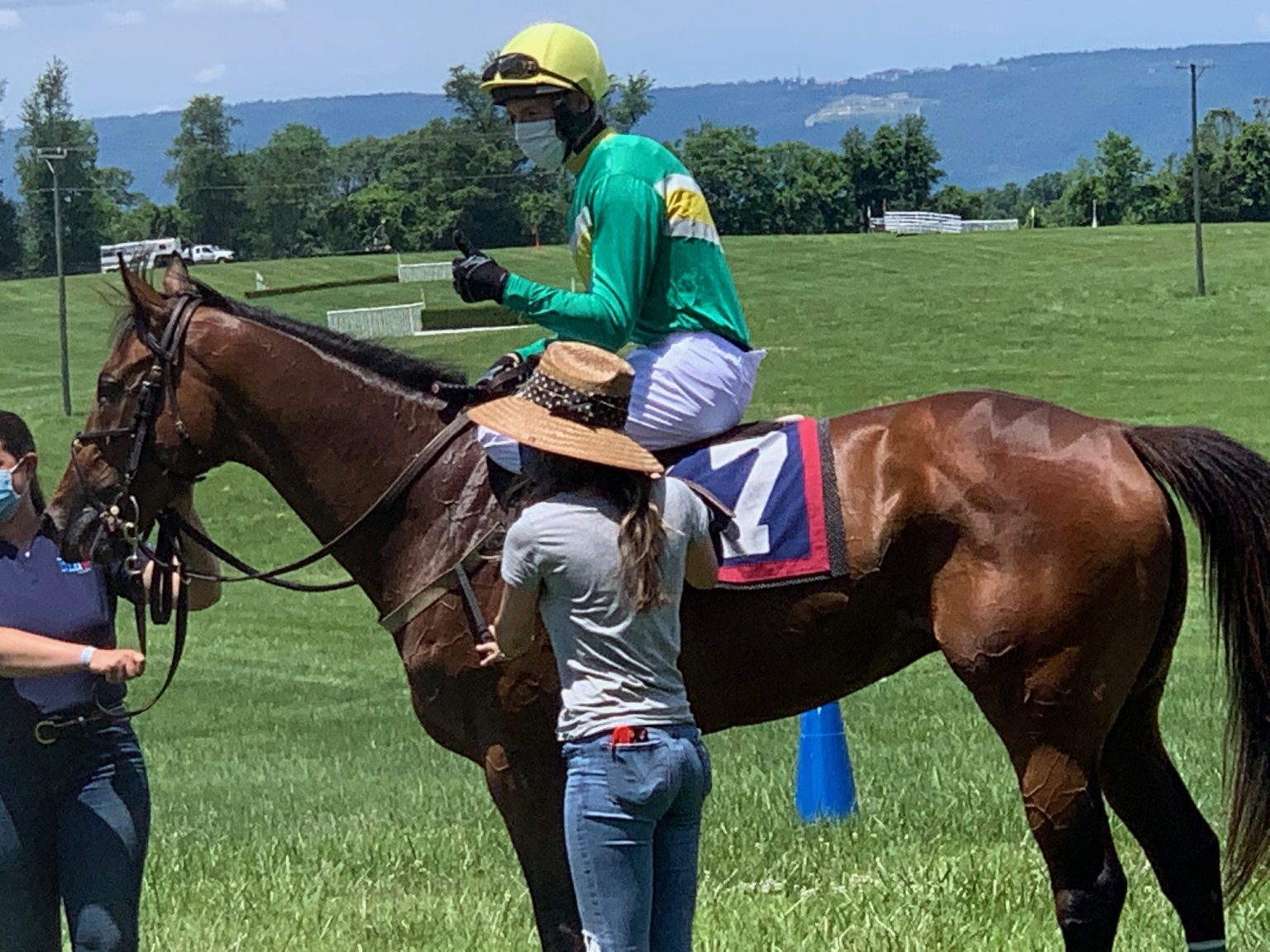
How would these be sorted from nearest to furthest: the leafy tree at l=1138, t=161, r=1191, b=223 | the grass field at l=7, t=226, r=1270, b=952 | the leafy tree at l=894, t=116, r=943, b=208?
the grass field at l=7, t=226, r=1270, b=952 → the leafy tree at l=1138, t=161, r=1191, b=223 → the leafy tree at l=894, t=116, r=943, b=208

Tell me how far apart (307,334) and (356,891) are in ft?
8.08

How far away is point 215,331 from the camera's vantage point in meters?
5.12

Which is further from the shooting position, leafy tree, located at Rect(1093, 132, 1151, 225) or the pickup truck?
leafy tree, located at Rect(1093, 132, 1151, 225)

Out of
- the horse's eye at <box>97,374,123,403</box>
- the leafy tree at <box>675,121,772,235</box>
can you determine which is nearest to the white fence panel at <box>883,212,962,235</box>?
the leafy tree at <box>675,121,772,235</box>

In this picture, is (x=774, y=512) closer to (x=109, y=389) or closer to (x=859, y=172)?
(x=109, y=389)

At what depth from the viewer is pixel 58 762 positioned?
459 centimetres

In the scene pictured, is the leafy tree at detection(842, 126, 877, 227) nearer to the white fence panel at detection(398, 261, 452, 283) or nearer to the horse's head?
the white fence panel at detection(398, 261, 452, 283)

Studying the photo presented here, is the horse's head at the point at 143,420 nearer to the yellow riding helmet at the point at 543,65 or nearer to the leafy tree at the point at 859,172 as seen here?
the yellow riding helmet at the point at 543,65

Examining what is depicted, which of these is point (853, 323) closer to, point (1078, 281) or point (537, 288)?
point (1078, 281)

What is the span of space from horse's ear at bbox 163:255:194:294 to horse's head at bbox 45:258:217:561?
7cm

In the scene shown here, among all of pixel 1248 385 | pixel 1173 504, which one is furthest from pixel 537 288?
pixel 1248 385

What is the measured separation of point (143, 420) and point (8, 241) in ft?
261

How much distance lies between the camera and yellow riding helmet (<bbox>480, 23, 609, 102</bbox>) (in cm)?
478

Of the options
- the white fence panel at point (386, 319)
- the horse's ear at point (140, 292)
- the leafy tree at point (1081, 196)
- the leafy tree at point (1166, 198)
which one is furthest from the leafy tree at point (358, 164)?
the horse's ear at point (140, 292)
